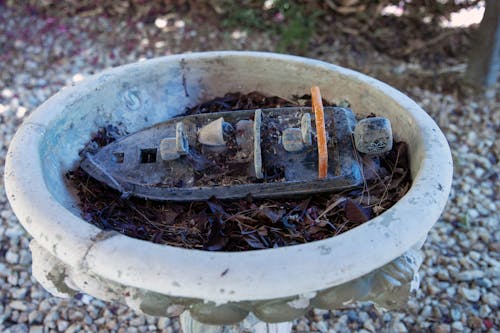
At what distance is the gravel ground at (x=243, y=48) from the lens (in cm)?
226

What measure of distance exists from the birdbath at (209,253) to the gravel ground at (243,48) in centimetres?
87

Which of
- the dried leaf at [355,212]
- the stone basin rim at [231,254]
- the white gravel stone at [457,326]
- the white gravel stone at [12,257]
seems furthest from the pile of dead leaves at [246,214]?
the white gravel stone at [12,257]

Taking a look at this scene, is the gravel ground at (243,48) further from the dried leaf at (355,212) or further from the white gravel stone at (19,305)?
the dried leaf at (355,212)

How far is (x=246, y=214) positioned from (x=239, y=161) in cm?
18

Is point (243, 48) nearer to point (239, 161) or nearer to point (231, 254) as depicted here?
point (239, 161)

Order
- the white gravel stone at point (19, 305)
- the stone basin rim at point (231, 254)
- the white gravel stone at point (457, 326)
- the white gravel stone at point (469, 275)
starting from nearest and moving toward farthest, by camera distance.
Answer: the stone basin rim at point (231, 254) < the white gravel stone at point (457, 326) < the white gravel stone at point (19, 305) < the white gravel stone at point (469, 275)

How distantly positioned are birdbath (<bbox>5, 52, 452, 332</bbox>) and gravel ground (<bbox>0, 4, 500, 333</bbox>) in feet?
2.85

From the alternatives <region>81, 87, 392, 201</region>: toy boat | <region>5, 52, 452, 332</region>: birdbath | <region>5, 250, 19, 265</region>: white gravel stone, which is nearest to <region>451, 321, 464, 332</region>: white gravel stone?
<region>5, 52, 452, 332</region>: birdbath

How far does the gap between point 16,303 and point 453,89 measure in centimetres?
309

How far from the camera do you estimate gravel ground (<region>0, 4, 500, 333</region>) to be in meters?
2.26

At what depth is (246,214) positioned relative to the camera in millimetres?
1420

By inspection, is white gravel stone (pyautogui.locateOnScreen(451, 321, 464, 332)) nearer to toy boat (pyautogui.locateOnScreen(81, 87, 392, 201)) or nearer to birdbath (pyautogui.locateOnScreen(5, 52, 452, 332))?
birdbath (pyautogui.locateOnScreen(5, 52, 452, 332))

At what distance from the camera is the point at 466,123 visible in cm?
327

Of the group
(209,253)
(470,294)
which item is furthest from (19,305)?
(470,294)
